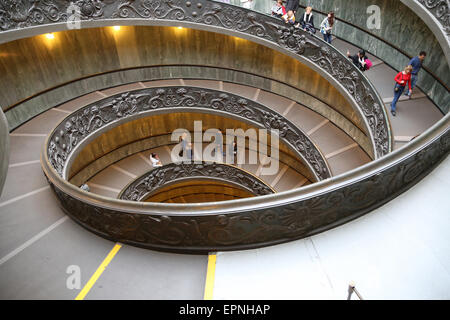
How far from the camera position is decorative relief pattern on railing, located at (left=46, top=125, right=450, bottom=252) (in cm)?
342

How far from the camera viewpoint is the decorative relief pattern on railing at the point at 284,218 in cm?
342

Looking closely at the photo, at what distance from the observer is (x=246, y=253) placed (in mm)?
3596

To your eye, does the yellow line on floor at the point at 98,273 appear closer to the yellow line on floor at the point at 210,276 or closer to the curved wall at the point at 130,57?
the yellow line on floor at the point at 210,276

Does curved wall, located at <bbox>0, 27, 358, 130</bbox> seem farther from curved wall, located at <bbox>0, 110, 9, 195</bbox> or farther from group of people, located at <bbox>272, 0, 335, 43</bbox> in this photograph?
curved wall, located at <bbox>0, 110, 9, 195</bbox>

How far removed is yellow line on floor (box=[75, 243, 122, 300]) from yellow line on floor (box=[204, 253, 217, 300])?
1.41 metres

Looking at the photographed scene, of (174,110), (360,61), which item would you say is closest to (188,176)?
(174,110)

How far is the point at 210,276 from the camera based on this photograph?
3398mm

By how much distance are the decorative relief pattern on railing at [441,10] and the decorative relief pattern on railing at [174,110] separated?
4.25 m

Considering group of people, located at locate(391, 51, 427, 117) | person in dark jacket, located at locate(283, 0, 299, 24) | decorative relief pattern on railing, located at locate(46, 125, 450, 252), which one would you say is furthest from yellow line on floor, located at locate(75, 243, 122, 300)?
person in dark jacket, located at locate(283, 0, 299, 24)

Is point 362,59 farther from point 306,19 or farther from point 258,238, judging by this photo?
point 258,238

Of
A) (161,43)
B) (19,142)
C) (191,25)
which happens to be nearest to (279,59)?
(191,25)

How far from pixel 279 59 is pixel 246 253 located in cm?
1000
